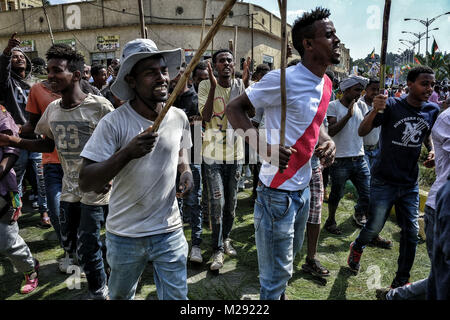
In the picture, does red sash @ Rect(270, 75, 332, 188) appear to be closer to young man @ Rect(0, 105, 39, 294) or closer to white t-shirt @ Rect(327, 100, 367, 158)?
young man @ Rect(0, 105, 39, 294)

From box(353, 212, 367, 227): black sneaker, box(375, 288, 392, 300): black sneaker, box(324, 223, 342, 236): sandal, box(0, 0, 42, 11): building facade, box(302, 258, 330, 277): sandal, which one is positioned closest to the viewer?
box(375, 288, 392, 300): black sneaker

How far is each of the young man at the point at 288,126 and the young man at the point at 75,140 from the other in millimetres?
1460

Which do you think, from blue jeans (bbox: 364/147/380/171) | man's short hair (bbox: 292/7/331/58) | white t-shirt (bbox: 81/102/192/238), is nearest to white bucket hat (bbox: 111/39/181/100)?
white t-shirt (bbox: 81/102/192/238)

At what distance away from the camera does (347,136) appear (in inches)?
189

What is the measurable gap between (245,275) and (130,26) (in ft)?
87.8

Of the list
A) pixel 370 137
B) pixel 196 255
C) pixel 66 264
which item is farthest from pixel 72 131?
pixel 370 137

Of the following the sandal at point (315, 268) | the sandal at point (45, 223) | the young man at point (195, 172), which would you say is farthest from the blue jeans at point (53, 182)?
the sandal at point (315, 268)

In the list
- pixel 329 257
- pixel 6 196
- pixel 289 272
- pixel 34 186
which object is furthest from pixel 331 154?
pixel 34 186

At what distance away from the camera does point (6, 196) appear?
2924 millimetres

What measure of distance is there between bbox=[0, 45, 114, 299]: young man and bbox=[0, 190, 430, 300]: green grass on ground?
2.29 feet

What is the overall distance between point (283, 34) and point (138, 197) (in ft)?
4.27

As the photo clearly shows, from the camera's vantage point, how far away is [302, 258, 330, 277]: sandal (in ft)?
12.0

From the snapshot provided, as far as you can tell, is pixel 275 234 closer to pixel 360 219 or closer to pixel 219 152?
pixel 219 152
